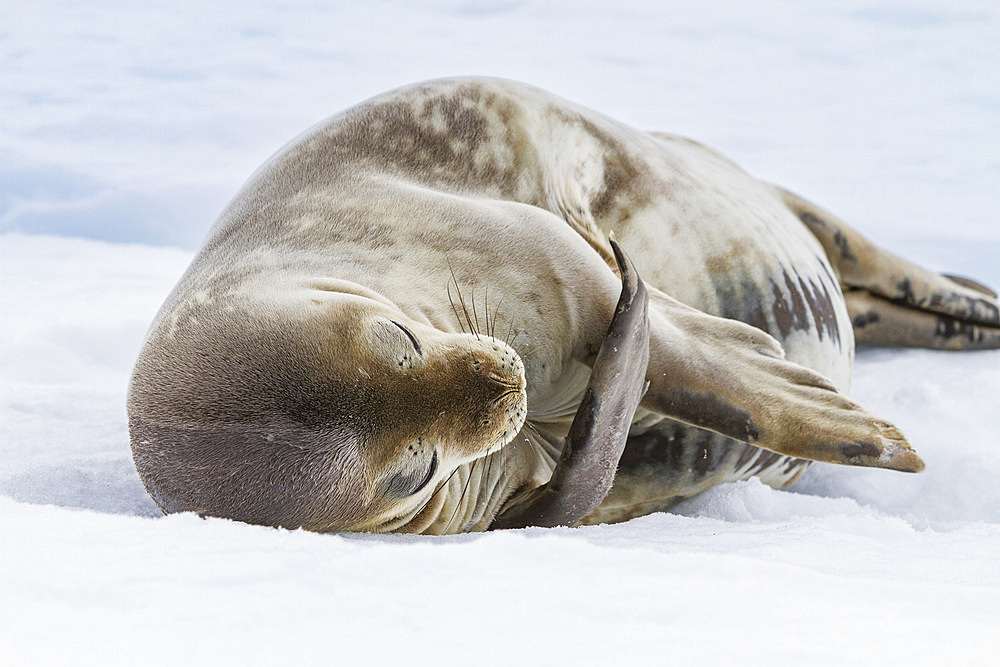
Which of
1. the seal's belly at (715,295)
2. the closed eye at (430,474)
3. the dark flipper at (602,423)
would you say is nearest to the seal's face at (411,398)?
the closed eye at (430,474)

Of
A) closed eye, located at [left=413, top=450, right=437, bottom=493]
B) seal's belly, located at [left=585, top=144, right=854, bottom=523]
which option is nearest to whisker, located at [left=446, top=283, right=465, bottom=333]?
closed eye, located at [left=413, top=450, right=437, bottom=493]

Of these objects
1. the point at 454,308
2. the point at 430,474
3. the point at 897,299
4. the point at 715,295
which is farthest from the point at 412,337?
the point at 897,299

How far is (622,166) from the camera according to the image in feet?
8.93

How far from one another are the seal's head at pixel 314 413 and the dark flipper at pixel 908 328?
260 centimetres

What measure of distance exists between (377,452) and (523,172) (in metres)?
1.13

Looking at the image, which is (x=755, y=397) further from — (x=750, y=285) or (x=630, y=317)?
(x=750, y=285)

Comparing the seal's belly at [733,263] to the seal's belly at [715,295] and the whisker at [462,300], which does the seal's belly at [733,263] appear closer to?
the seal's belly at [715,295]

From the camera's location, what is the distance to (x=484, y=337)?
1699 millimetres

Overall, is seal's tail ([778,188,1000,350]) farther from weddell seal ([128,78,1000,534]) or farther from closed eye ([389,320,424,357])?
closed eye ([389,320,424,357])

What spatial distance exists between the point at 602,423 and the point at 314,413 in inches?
22.8

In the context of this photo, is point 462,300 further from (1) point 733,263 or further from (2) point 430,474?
(1) point 733,263

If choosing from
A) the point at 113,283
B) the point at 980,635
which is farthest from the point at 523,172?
the point at 113,283

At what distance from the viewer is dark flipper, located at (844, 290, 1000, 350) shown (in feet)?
12.7

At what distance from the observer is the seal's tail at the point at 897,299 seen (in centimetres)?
374
